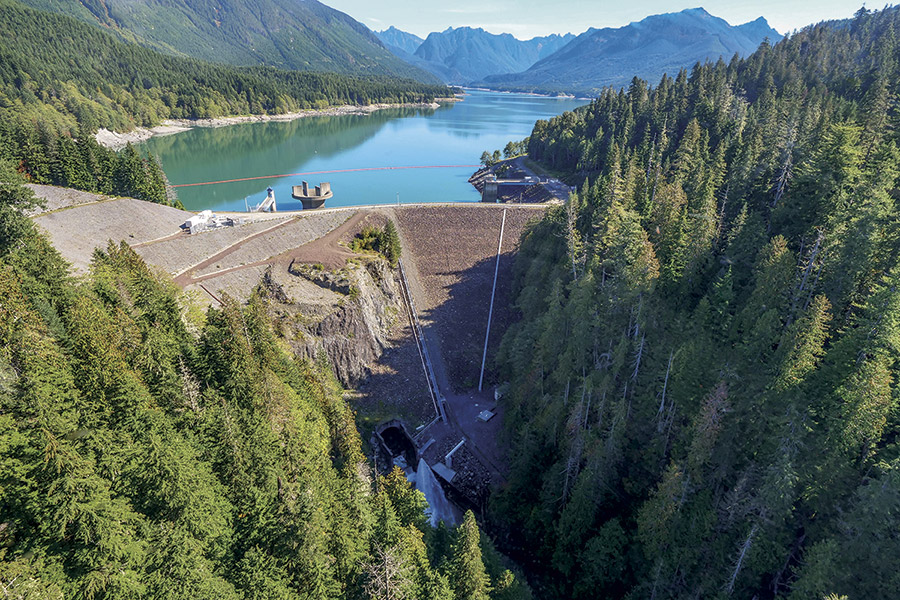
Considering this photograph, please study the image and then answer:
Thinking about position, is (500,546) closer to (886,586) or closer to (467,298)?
(886,586)

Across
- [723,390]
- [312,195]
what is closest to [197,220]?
[312,195]

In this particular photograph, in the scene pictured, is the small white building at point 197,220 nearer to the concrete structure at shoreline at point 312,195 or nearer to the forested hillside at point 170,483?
the concrete structure at shoreline at point 312,195

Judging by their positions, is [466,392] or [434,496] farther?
[466,392]

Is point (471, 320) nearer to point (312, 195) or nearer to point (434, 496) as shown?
point (434, 496)

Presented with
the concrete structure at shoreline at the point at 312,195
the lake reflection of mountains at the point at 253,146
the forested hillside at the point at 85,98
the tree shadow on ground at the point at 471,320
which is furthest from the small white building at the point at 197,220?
the lake reflection of mountains at the point at 253,146

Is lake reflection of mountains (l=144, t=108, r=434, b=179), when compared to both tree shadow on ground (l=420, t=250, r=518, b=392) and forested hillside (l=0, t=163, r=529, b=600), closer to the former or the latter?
tree shadow on ground (l=420, t=250, r=518, b=392)

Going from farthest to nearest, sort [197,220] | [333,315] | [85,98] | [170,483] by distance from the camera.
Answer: [85,98] → [197,220] → [333,315] → [170,483]
